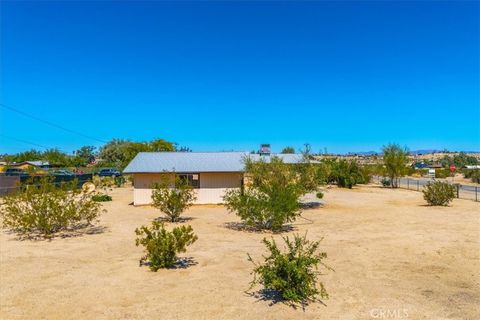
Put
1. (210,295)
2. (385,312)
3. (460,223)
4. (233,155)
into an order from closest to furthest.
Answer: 1. (385,312)
2. (210,295)
3. (460,223)
4. (233,155)

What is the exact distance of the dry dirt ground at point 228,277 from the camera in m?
7.55

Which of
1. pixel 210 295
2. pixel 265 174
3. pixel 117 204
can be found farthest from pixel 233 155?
pixel 210 295

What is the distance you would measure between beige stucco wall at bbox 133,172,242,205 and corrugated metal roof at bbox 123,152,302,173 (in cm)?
55

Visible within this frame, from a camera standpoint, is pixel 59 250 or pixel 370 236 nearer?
pixel 59 250

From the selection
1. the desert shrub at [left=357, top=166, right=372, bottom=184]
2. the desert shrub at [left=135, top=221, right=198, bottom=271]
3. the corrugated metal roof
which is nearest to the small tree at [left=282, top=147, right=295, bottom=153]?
the desert shrub at [left=357, top=166, right=372, bottom=184]

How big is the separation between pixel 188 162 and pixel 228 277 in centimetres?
1976

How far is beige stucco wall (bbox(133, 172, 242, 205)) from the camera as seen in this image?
27156 millimetres

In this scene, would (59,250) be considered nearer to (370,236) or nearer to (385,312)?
(385,312)

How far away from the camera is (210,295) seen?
8.44 metres

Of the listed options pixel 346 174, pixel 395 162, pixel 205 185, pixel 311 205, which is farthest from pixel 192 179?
pixel 395 162

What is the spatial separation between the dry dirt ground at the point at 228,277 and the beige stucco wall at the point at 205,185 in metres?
9.74

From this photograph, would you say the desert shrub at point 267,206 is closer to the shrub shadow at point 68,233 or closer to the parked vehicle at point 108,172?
the shrub shadow at point 68,233

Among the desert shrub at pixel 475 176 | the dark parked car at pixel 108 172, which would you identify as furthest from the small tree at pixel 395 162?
the dark parked car at pixel 108 172

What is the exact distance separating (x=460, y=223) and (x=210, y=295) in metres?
15.0
